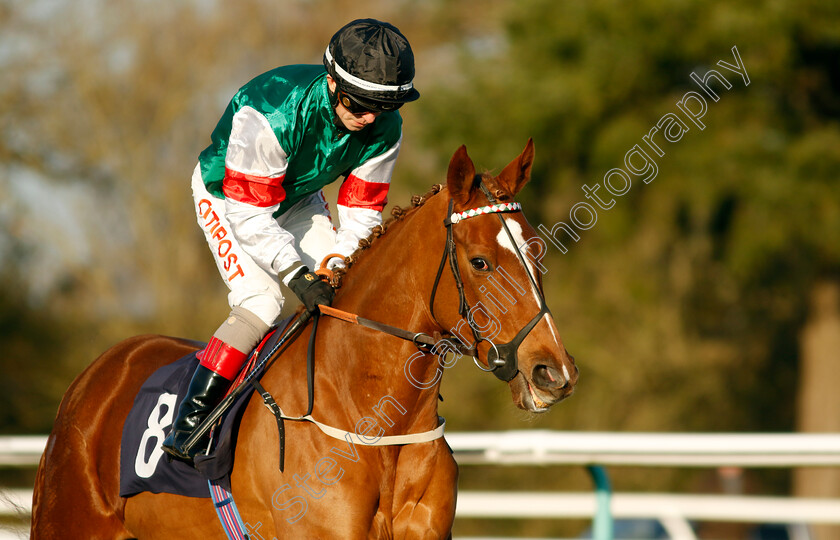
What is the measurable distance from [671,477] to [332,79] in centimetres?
1227

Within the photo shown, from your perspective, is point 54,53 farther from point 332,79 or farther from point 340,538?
point 340,538

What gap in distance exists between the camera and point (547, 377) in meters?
2.64

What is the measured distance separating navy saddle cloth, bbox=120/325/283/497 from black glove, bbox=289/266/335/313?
27cm

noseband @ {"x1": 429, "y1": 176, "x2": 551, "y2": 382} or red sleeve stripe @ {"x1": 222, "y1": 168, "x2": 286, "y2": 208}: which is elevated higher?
noseband @ {"x1": 429, "y1": 176, "x2": 551, "y2": 382}

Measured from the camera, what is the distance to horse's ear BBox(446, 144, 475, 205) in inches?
113

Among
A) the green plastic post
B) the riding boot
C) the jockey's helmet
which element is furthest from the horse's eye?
the green plastic post

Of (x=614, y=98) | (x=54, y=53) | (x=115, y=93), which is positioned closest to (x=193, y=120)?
(x=115, y=93)

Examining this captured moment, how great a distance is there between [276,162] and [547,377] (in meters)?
1.37

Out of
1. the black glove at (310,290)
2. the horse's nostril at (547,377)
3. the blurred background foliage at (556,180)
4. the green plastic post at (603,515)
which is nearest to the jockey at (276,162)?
the black glove at (310,290)

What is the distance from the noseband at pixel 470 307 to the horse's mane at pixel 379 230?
0.24 m

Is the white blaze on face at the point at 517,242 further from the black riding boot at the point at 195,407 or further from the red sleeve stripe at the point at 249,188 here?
the black riding boot at the point at 195,407

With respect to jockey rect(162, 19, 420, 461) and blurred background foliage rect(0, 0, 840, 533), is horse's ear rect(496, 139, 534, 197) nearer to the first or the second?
jockey rect(162, 19, 420, 461)

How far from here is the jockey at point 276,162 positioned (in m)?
3.19

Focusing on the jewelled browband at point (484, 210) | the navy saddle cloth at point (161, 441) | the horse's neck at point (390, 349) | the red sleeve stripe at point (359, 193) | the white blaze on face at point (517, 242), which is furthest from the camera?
the red sleeve stripe at point (359, 193)
